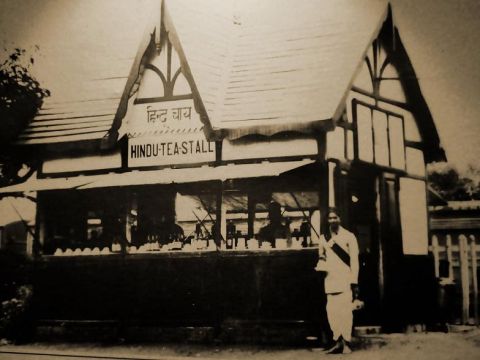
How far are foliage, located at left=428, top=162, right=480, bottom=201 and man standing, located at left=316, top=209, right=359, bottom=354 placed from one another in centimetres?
83

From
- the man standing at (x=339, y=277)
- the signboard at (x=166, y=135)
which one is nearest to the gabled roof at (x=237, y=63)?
the signboard at (x=166, y=135)

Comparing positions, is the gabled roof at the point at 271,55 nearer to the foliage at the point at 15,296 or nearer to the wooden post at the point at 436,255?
the wooden post at the point at 436,255

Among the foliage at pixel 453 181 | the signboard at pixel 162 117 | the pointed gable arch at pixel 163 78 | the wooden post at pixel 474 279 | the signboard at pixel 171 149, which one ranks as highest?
the pointed gable arch at pixel 163 78

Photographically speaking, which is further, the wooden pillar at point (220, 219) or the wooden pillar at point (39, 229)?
the wooden pillar at point (39, 229)

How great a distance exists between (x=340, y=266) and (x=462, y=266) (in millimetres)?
960

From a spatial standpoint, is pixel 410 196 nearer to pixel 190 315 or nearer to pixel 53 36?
pixel 190 315

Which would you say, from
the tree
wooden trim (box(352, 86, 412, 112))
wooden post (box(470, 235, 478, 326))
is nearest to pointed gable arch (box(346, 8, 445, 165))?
wooden trim (box(352, 86, 412, 112))

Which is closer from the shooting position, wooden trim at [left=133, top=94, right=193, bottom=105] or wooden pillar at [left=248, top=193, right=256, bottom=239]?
wooden pillar at [left=248, top=193, right=256, bottom=239]

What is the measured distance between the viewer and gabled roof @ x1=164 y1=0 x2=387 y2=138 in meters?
4.97

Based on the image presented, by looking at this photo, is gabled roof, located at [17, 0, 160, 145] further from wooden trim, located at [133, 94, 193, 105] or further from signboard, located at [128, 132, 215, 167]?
signboard, located at [128, 132, 215, 167]

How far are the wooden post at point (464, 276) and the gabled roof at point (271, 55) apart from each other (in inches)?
54.9

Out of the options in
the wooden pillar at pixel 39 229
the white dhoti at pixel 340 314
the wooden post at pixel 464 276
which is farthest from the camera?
the wooden pillar at pixel 39 229

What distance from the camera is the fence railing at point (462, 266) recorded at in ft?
14.9

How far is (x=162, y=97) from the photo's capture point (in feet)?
17.9
